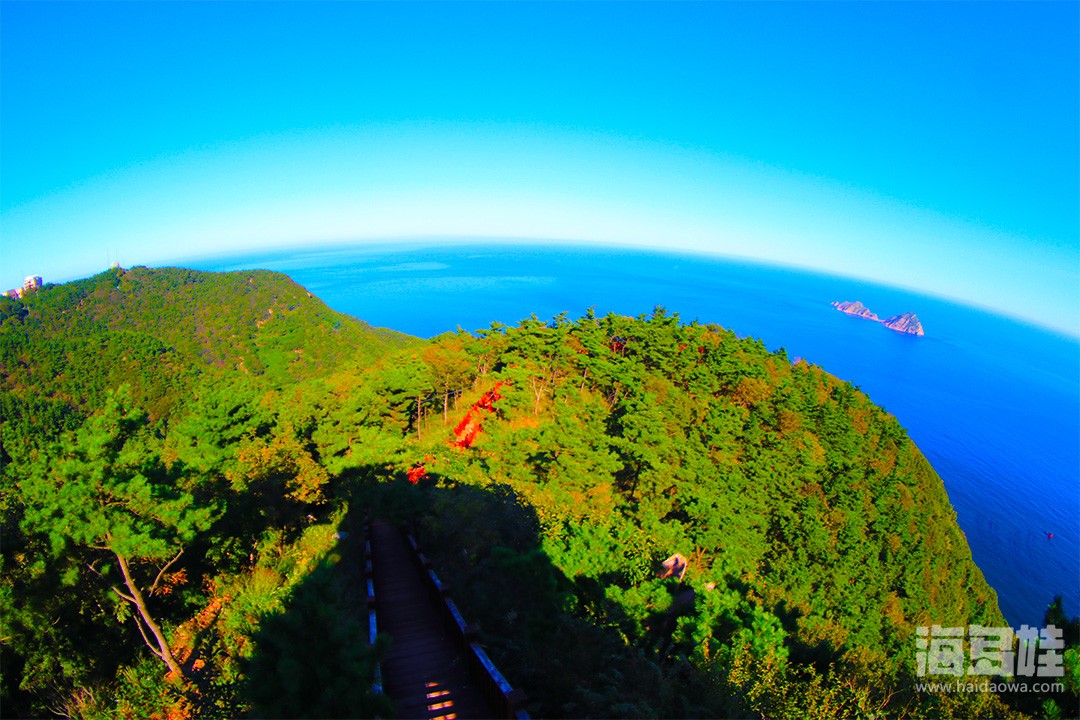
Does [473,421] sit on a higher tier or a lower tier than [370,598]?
higher

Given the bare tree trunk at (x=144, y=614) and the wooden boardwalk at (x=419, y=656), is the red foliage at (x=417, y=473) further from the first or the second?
the bare tree trunk at (x=144, y=614)

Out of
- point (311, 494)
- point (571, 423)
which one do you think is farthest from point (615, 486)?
point (311, 494)

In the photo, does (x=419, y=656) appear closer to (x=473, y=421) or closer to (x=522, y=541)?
(x=522, y=541)

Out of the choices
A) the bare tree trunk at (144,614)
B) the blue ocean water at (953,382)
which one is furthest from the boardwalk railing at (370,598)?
the blue ocean water at (953,382)

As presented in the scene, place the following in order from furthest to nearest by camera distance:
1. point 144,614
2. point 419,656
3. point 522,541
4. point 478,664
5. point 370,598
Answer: point 522,541
point 144,614
point 370,598
point 419,656
point 478,664

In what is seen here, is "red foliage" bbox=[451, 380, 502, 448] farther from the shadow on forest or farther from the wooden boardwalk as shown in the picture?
the wooden boardwalk

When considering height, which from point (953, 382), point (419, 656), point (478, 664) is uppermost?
point (953, 382)

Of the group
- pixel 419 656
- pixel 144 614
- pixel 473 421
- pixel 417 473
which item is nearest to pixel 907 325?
Answer: pixel 473 421
